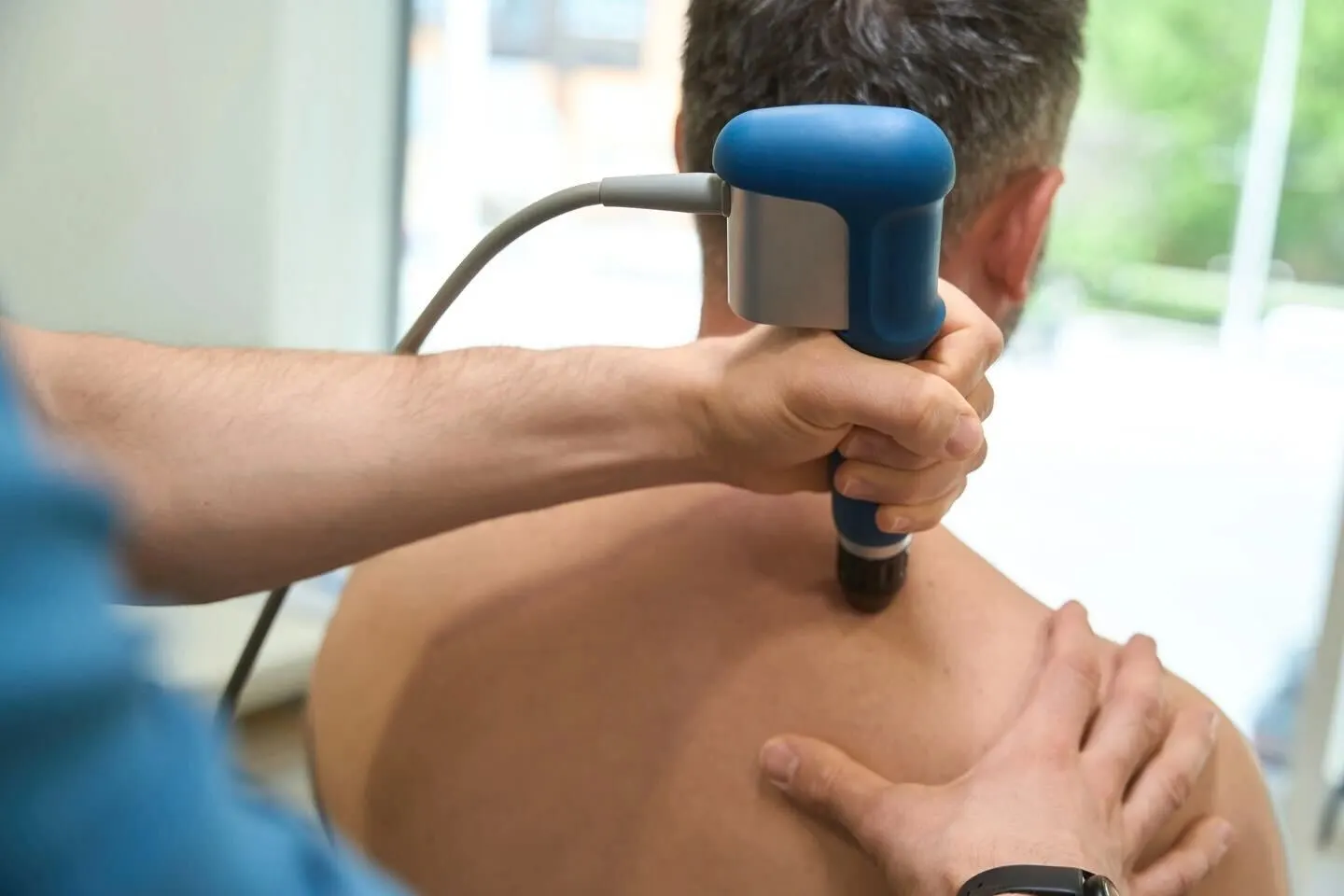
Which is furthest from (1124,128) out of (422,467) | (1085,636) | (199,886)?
(199,886)

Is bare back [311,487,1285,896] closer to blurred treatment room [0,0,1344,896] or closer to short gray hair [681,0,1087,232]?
blurred treatment room [0,0,1344,896]

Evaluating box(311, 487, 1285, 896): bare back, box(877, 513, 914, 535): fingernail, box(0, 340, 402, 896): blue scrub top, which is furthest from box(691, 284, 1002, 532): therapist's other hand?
box(0, 340, 402, 896): blue scrub top

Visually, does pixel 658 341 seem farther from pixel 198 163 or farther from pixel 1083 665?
pixel 1083 665

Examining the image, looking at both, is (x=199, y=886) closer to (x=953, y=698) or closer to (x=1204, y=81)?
(x=953, y=698)

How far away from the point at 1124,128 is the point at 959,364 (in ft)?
3.65

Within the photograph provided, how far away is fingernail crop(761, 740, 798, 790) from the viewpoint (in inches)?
29.5

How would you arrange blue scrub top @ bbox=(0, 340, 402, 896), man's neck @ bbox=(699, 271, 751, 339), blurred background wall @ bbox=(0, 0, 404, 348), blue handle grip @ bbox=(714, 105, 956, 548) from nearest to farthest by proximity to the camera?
blue scrub top @ bbox=(0, 340, 402, 896) < blue handle grip @ bbox=(714, 105, 956, 548) < man's neck @ bbox=(699, 271, 751, 339) < blurred background wall @ bbox=(0, 0, 404, 348)

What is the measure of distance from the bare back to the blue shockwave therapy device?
223 millimetres

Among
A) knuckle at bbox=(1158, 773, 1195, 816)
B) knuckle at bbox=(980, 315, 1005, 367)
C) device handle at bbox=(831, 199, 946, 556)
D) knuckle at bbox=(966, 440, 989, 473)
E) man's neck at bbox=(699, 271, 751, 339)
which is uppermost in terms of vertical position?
device handle at bbox=(831, 199, 946, 556)

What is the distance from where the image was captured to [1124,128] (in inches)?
63.9

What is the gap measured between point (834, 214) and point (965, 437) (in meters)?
0.16

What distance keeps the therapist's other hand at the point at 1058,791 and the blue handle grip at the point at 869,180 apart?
0.27m

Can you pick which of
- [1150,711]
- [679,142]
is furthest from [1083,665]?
[679,142]

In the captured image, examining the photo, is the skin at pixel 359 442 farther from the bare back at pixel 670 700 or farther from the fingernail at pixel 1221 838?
the fingernail at pixel 1221 838
